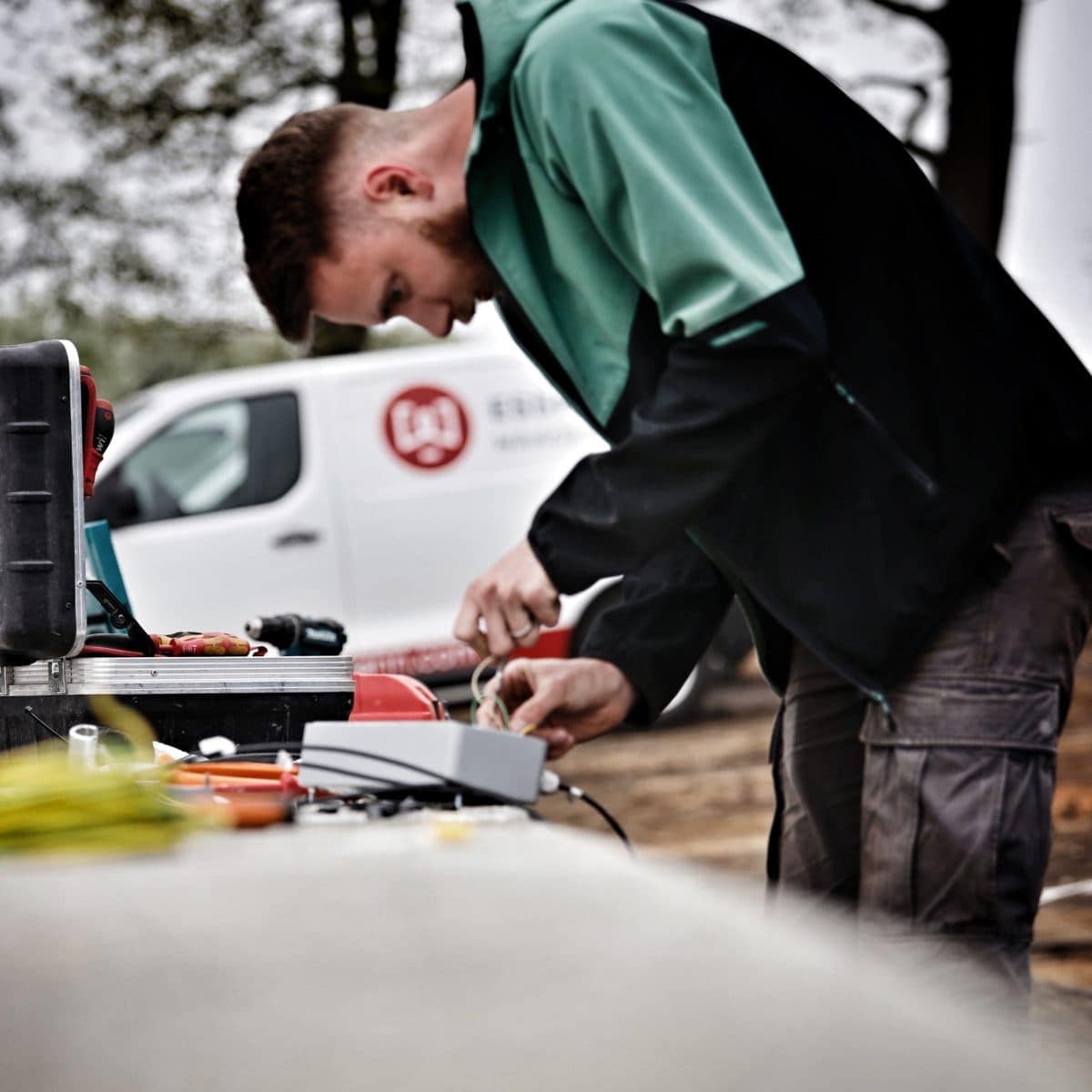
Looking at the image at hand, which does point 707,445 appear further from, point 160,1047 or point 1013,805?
point 160,1047

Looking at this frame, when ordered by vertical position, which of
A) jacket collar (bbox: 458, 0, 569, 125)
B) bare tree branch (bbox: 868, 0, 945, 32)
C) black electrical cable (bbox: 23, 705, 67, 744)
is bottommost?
black electrical cable (bbox: 23, 705, 67, 744)

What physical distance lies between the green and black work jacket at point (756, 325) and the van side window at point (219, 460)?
5990 mm

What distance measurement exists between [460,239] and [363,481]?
5.97m

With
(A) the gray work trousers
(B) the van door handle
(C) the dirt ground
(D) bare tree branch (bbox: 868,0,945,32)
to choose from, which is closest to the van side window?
(B) the van door handle

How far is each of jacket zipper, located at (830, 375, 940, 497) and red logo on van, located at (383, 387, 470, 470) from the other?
6104mm

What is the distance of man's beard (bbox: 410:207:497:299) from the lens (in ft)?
6.23

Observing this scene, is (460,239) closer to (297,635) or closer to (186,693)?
(186,693)

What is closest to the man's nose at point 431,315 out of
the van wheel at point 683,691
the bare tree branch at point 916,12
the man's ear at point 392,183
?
the man's ear at point 392,183

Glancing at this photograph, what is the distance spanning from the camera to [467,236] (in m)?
1.93

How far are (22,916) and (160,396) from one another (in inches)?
277

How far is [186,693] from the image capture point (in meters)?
1.96

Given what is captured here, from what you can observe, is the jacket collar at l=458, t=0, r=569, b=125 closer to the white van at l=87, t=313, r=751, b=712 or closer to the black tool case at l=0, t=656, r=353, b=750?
the black tool case at l=0, t=656, r=353, b=750

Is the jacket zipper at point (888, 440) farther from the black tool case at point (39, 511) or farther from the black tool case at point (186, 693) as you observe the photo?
the black tool case at point (39, 511)

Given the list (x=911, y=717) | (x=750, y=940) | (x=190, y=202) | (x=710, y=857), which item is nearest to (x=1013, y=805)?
(x=911, y=717)
